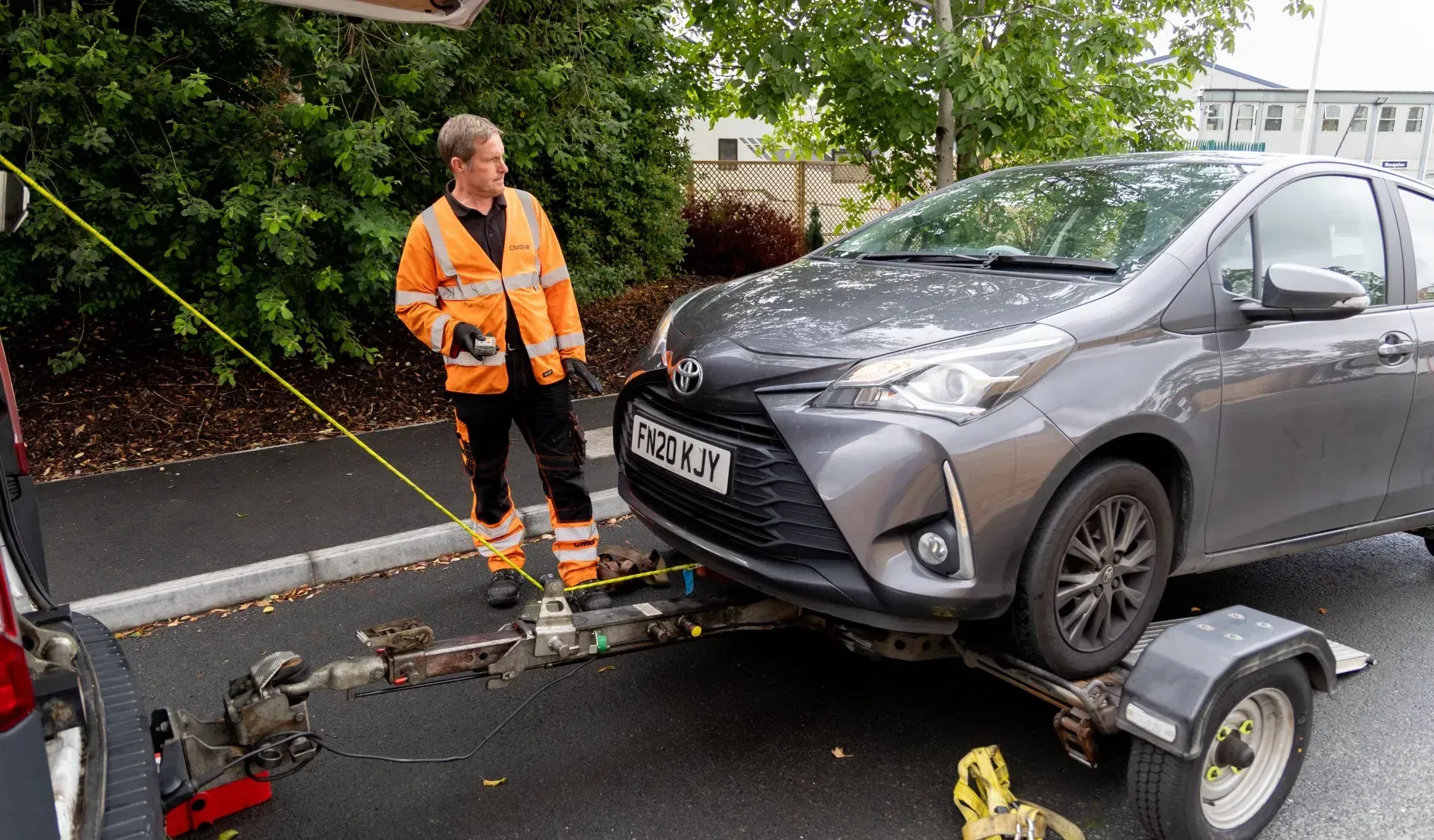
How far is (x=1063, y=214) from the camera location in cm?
337

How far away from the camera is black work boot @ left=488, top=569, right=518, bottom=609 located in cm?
412

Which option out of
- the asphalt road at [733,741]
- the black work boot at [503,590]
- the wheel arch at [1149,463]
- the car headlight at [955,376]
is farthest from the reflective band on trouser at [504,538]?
the wheel arch at [1149,463]

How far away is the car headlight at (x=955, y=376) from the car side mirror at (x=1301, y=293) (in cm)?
80

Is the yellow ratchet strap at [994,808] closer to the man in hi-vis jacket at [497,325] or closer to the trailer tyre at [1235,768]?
the trailer tyre at [1235,768]

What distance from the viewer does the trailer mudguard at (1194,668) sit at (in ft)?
7.73

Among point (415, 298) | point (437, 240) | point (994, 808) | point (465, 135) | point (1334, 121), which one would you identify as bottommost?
point (994, 808)

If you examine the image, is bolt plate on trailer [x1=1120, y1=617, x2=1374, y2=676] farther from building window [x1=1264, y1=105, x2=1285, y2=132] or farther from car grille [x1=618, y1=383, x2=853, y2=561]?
building window [x1=1264, y1=105, x2=1285, y2=132]

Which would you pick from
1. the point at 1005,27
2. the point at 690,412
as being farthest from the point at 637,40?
the point at 690,412

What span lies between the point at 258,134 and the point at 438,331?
3.71 m

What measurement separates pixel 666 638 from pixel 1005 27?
662cm

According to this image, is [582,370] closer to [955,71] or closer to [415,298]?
[415,298]

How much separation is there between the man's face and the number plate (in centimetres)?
112

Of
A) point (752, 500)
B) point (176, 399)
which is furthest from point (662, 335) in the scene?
point (176, 399)

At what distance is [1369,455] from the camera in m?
3.37
